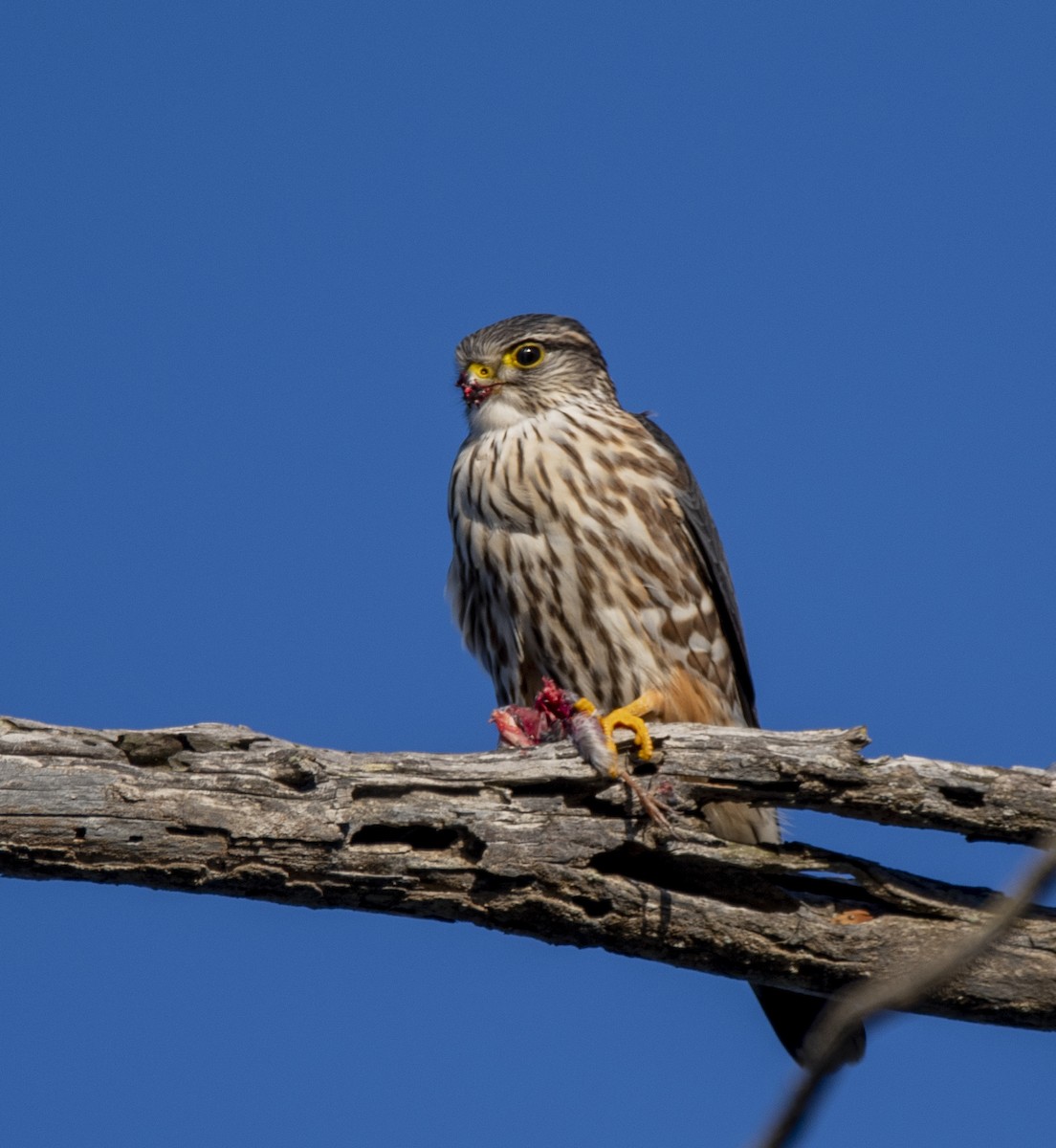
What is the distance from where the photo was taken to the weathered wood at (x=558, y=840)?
12.3 feet

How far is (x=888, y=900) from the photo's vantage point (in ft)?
13.5

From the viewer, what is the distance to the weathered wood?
12.3 ft

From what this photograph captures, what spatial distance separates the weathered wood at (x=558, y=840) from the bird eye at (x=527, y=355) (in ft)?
7.18

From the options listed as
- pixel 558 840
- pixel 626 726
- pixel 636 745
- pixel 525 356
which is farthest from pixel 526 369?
pixel 558 840

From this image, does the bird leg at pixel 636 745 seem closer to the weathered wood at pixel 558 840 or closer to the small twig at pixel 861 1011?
the weathered wood at pixel 558 840

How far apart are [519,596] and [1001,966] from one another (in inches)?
80.8

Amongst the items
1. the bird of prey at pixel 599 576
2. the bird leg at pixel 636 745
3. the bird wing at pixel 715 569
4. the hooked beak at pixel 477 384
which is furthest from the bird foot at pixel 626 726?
the hooked beak at pixel 477 384

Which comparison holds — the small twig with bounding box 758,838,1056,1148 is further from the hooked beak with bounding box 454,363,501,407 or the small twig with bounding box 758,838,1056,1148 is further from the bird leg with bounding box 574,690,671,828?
the hooked beak with bounding box 454,363,501,407

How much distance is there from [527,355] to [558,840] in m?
2.55

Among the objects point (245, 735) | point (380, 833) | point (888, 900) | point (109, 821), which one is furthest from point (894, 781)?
point (109, 821)

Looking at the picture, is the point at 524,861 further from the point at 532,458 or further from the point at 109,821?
the point at 532,458

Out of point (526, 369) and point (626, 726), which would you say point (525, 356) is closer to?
point (526, 369)

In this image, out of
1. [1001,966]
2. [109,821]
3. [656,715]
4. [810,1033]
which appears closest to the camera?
[109,821]

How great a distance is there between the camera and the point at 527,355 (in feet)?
19.5
